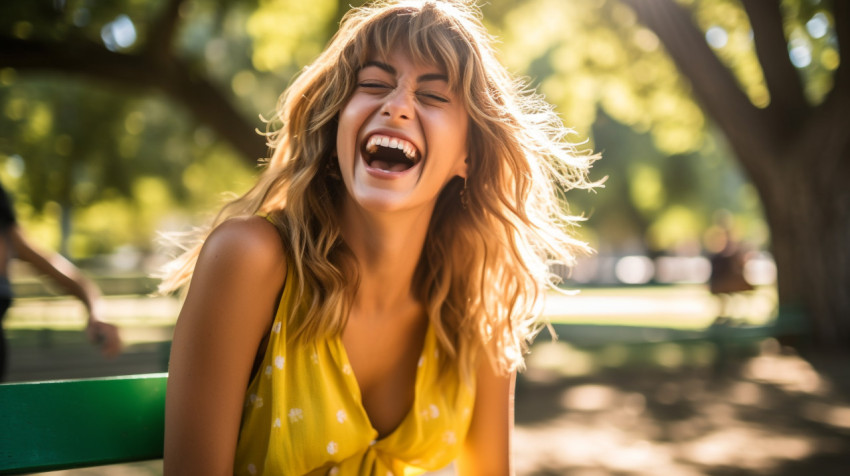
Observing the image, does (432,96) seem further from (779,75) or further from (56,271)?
(779,75)

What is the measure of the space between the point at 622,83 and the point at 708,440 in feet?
31.1

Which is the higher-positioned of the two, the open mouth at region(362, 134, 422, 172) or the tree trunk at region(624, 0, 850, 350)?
the tree trunk at region(624, 0, 850, 350)

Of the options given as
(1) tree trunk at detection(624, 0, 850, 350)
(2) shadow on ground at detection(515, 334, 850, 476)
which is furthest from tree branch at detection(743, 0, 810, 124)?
(2) shadow on ground at detection(515, 334, 850, 476)

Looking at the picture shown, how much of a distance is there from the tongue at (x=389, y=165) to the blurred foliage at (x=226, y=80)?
5.30 metres

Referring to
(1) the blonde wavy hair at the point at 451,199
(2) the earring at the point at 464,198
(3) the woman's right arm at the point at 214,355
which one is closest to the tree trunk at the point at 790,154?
(1) the blonde wavy hair at the point at 451,199

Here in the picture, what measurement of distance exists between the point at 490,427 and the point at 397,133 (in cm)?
99

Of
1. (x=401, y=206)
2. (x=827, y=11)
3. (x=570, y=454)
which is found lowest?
(x=570, y=454)

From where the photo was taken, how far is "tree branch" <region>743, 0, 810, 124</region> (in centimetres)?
1025

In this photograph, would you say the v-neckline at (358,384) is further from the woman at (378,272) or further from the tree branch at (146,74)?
the tree branch at (146,74)

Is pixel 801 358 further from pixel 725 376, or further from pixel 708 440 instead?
pixel 708 440

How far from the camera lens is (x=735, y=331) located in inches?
374

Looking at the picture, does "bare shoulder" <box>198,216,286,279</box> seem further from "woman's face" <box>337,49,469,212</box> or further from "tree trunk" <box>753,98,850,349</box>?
"tree trunk" <box>753,98,850,349</box>

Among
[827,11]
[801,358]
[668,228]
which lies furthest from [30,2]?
[668,228]

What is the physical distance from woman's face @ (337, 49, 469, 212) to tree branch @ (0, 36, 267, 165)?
29.4ft
